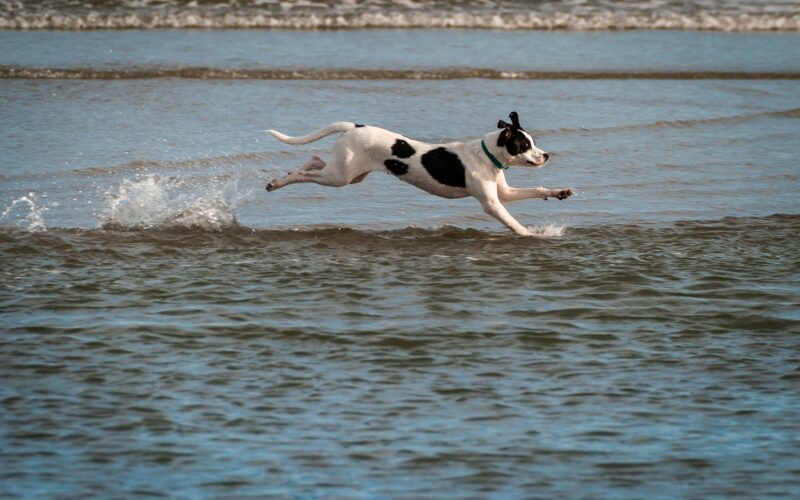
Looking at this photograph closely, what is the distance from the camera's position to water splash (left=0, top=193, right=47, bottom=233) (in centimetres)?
994

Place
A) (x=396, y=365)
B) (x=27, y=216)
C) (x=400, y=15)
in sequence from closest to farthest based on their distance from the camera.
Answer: (x=396, y=365) → (x=27, y=216) → (x=400, y=15)

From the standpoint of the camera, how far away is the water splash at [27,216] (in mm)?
9938

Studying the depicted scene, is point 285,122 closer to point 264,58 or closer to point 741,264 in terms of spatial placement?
point 264,58

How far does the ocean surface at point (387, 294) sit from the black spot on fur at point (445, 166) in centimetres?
47

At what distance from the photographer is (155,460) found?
555 centimetres

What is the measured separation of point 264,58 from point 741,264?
10968 mm

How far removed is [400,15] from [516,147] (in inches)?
539

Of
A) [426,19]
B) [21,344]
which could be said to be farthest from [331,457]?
[426,19]

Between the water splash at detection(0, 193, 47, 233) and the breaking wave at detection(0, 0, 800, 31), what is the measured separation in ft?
37.7

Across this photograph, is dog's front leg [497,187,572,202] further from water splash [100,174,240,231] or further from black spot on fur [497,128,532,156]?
water splash [100,174,240,231]

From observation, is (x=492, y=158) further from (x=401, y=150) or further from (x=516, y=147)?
(x=401, y=150)

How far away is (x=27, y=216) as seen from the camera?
1026 cm

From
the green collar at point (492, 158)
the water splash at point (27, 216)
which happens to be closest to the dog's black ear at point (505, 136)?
the green collar at point (492, 158)

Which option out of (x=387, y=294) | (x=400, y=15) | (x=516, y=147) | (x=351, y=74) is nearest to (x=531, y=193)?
(x=516, y=147)
